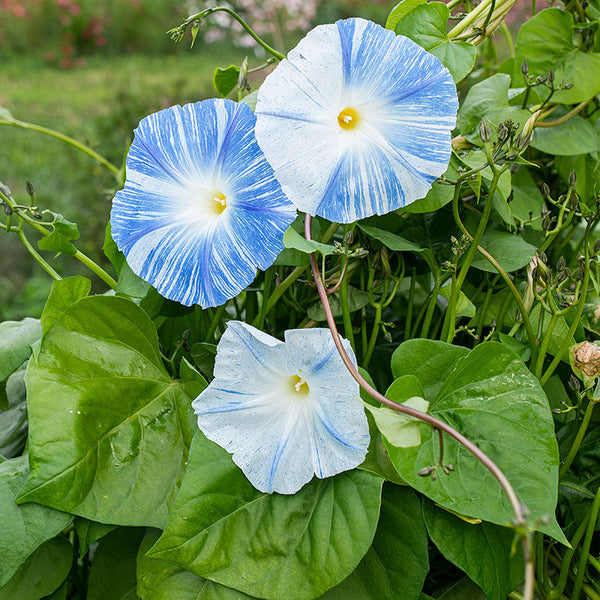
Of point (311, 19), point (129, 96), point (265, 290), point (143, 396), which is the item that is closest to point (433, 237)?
point (265, 290)

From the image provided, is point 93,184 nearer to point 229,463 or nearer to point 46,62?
point 46,62

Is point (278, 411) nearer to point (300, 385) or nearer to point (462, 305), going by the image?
point (300, 385)

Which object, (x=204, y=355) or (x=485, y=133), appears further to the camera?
(x=204, y=355)

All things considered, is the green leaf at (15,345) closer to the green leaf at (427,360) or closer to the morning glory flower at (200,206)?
the morning glory flower at (200,206)

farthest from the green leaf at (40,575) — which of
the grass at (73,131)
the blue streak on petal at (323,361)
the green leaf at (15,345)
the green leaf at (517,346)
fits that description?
the grass at (73,131)

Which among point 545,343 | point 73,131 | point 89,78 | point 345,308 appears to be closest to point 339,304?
point 345,308

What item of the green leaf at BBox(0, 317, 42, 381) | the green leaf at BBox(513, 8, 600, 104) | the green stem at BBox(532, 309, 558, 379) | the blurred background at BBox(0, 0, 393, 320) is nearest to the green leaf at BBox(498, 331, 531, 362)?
the green stem at BBox(532, 309, 558, 379)

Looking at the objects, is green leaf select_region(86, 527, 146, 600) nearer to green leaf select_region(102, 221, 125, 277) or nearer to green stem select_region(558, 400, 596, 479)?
green leaf select_region(102, 221, 125, 277)
